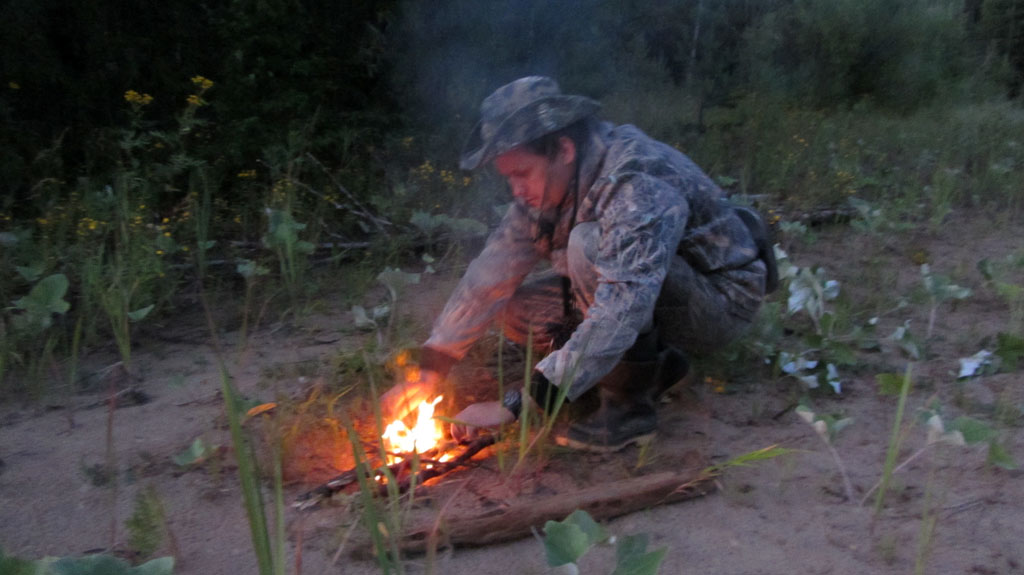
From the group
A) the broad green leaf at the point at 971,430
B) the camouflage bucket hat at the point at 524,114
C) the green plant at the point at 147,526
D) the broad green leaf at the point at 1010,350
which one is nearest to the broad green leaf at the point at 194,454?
the green plant at the point at 147,526

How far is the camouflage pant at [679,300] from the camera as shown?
2680 millimetres

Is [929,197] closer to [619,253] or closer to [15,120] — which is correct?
[619,253]

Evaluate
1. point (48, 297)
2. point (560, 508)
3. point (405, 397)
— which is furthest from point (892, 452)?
point (48, 297)

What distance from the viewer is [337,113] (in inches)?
211

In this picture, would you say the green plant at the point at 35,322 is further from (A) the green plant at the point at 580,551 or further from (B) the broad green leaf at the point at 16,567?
(A) the green plant at the point at 580,551

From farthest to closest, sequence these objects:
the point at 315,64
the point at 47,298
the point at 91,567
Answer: the point at 315,64 < the point at 47,298 < the point at 91,567

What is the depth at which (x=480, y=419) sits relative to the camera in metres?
2.59

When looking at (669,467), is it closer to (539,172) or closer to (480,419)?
(480,419)

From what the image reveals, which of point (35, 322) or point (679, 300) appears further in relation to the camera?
point (35, 322)

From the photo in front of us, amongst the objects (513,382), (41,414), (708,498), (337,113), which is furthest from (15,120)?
(708,498)

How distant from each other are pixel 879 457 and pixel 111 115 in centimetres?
400

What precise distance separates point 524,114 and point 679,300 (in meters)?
0.72

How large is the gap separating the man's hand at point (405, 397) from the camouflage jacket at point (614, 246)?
0.45 ft

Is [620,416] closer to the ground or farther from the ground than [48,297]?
closer to the ground
